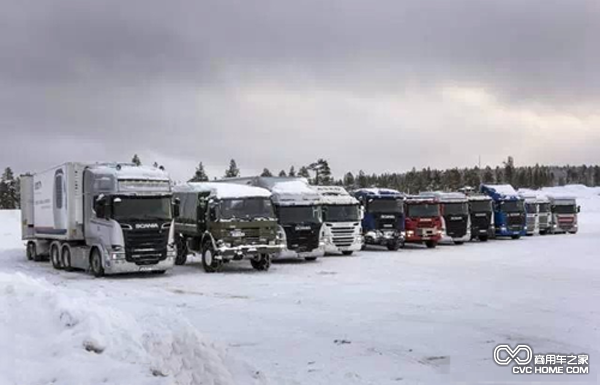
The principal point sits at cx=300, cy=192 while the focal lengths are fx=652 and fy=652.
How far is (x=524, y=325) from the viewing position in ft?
35.0

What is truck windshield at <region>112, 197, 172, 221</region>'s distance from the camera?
18.3 meters

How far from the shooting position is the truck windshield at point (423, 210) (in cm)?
3109

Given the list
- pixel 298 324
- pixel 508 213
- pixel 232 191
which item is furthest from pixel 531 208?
pixel 298 324

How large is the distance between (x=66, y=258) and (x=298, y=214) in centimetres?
808

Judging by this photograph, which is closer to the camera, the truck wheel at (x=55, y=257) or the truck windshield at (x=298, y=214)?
the truck wheel at (x=55, y=257)

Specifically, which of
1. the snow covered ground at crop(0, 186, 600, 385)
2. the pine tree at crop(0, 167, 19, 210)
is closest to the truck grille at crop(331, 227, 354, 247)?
the snow covered ground at crop(0, 186, 600, 385)

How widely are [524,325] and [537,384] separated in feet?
11.5

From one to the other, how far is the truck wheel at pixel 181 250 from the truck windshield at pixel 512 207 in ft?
69.4

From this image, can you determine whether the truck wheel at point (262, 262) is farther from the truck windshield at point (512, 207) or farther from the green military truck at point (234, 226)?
the truck windshield at point (512, 207)

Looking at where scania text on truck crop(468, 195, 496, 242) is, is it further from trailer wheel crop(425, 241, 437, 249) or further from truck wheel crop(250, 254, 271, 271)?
truck wheel crop(250, 254, 271, 271)

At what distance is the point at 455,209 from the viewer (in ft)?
109

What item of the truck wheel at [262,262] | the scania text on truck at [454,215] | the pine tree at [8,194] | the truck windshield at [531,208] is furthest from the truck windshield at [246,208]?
the pine tree at [8,194]

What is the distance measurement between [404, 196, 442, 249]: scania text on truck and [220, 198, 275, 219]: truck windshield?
12005 mm

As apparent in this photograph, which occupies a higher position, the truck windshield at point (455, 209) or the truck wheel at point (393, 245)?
the truck windshield at point (455, 209)
